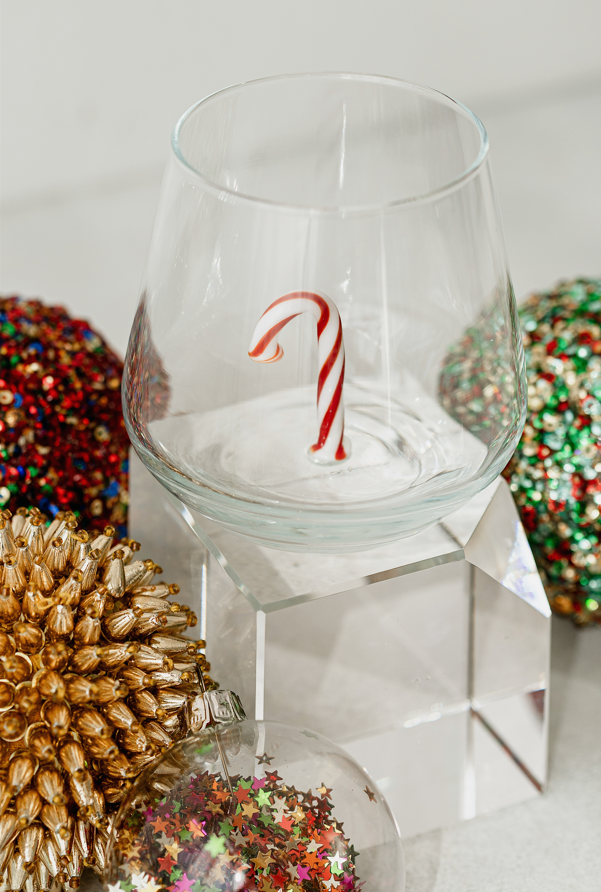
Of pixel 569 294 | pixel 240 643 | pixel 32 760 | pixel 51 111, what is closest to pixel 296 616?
pixel 240 643

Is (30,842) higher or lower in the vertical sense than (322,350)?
lower

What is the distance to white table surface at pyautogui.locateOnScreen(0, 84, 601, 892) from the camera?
52cm

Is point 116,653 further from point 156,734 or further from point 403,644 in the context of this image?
point 403,644

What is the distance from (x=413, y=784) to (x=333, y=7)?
0.79 m

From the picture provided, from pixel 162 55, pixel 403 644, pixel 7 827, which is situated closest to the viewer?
pixel 7 827

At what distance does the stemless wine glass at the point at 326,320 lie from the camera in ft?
1.39

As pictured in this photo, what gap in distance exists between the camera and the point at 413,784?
54cm

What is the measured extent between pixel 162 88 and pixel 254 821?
2.65 ft

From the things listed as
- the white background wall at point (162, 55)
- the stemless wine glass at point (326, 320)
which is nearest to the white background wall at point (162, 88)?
the white background wall at point (162, 55)

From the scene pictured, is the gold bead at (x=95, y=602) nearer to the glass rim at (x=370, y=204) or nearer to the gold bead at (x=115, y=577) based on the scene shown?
the gold bead at (x=115, y=577)

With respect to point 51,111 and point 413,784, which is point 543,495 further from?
point 51,111

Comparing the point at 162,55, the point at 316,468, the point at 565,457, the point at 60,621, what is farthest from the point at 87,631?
the point at 162,55

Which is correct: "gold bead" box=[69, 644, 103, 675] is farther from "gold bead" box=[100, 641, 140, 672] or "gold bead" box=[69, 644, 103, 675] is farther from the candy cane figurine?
the candy cane figurine

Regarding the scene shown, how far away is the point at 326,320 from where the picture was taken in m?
0.47
